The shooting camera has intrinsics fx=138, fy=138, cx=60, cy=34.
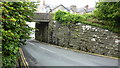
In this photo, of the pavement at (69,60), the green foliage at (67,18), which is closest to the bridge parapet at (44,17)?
the green foliage at (67,18)

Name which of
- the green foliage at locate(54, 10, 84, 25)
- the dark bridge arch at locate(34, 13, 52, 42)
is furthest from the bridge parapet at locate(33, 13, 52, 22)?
the green foliage at locate(54, 10, 84, 25)

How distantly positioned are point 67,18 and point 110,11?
7.50 m

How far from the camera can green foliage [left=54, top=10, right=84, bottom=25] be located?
17.7m

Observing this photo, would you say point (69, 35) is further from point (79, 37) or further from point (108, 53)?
point (108, 53)

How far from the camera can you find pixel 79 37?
1711cm

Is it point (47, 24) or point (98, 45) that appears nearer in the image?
point (98, 45)

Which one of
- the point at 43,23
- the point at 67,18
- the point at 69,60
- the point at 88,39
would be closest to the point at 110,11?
the point at 88,39

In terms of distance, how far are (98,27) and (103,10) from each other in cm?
214

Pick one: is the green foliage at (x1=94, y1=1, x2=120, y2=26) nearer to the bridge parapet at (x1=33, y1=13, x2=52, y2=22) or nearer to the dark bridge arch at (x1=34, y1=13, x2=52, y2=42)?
the dark bridge arch at (x1=34, y1=13, x2=52, y2=42)

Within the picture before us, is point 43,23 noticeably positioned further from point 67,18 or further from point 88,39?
point 88,39

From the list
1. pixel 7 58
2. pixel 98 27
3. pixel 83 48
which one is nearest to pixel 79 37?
pixel 83 48

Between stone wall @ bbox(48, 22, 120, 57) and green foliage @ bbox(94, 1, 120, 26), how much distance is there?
55.5 inches

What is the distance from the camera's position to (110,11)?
12.5 meters

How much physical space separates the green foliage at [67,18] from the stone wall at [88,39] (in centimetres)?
65
